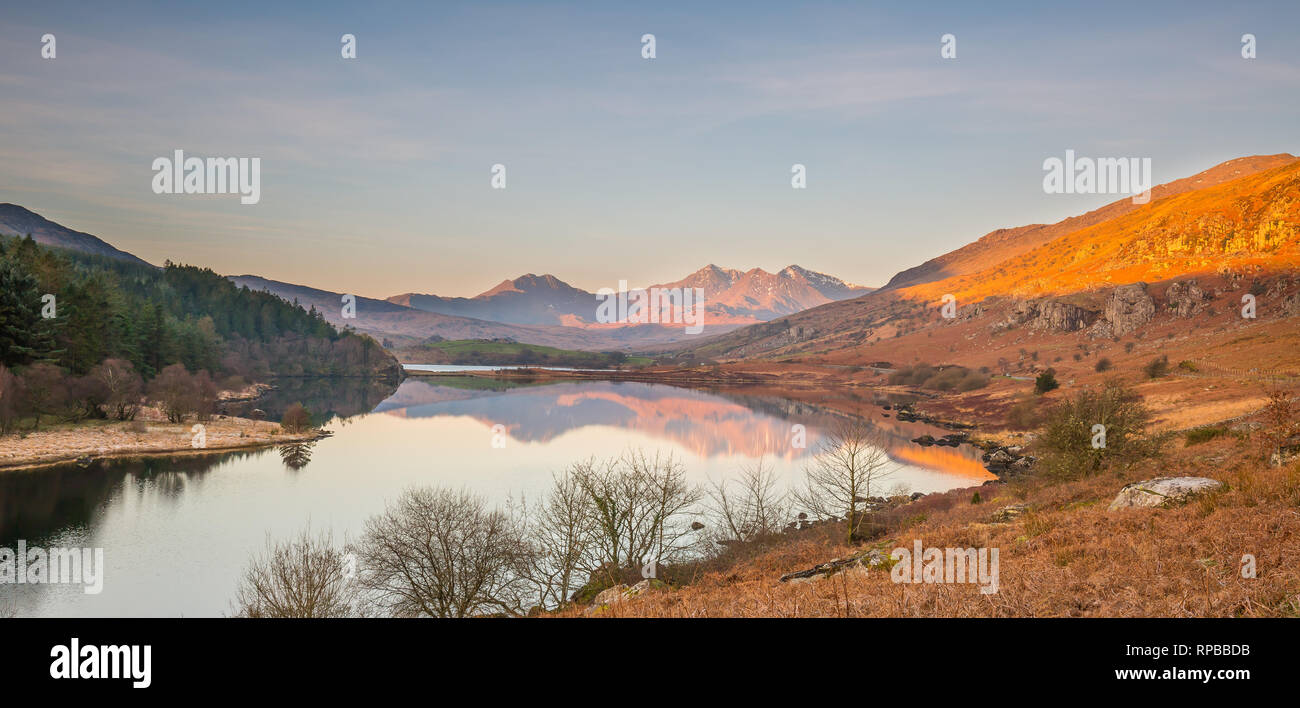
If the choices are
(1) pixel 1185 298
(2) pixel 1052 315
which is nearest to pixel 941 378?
(2) pixel 1052 315

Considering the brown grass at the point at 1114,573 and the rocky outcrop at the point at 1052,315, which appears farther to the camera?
the rocky outcrop at the point at 1052,315

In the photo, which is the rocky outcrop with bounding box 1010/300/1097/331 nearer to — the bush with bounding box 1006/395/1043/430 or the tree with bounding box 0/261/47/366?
the bush with bounding box 1006/395/1043/430

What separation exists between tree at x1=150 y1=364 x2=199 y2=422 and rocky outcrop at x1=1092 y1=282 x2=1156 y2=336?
164460mm

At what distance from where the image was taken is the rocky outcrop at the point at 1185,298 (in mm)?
133875

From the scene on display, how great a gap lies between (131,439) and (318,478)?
24.6m

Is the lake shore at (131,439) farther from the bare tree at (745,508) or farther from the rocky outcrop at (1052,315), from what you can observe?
the rocky outcrop at (1052,315)

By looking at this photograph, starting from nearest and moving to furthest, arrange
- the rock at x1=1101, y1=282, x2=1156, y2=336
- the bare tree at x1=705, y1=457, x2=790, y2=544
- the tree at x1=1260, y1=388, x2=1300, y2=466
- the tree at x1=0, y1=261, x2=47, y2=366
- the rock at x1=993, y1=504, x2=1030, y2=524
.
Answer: the tree at x1=1260, y1=388, x2=1300, y2=466 → the rock at x1=993, y1=504, x2=1030, y2=524 → the bare tree at x1=705, y1=457, x2=790, y2=544 → the tree at x1=0, y1=261, x2=47, y2=366 → the rock at x1=1101, y1=282, x2=1156, y2=336

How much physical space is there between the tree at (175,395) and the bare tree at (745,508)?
60.2 meters

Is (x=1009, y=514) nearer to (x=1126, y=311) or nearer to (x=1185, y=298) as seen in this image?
(x=1185, y=298)

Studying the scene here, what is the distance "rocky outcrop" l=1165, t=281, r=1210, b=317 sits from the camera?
133875mm

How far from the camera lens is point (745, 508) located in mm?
41188

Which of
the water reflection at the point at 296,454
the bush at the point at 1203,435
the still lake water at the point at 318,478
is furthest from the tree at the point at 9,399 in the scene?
the bush at the point at 1203,435

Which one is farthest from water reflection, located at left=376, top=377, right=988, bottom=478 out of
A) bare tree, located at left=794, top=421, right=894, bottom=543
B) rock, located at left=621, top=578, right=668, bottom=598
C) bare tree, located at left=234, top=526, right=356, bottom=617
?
bare tree, located at left=234, top=526, right=356, bottom=617
